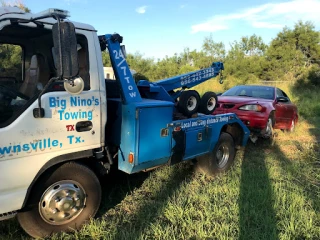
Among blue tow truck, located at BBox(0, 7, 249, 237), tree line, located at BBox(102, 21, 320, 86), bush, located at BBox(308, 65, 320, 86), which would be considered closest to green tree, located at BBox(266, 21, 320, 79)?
tree line, located at BBox(102, 21, 320, 86)

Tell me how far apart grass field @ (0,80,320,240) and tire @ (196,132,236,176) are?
0.51 feet

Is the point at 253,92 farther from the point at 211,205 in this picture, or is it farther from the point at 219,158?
the point at 211,205

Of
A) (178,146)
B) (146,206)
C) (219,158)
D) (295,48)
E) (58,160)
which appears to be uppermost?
(295,48)

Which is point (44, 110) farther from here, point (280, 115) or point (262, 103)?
point (280, 115)

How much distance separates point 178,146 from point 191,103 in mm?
839

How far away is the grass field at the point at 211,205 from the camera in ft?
10.8

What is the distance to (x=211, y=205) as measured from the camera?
391cm

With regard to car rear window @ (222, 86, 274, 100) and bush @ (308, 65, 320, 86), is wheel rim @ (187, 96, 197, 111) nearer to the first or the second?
A: car rear window @ (222, 86, 274, 100)

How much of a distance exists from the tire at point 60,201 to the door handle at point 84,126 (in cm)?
39

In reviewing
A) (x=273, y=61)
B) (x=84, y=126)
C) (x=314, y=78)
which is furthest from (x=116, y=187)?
(x=273, y=61)

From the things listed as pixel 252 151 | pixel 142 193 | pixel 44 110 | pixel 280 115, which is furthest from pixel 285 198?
pixel 280 115

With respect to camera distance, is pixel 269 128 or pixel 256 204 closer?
pixel 256 204

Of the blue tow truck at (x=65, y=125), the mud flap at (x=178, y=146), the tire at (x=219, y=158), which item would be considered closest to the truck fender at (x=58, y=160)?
the blue tow truck at (x=65, y=125)

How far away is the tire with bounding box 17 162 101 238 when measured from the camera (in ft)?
9.87
